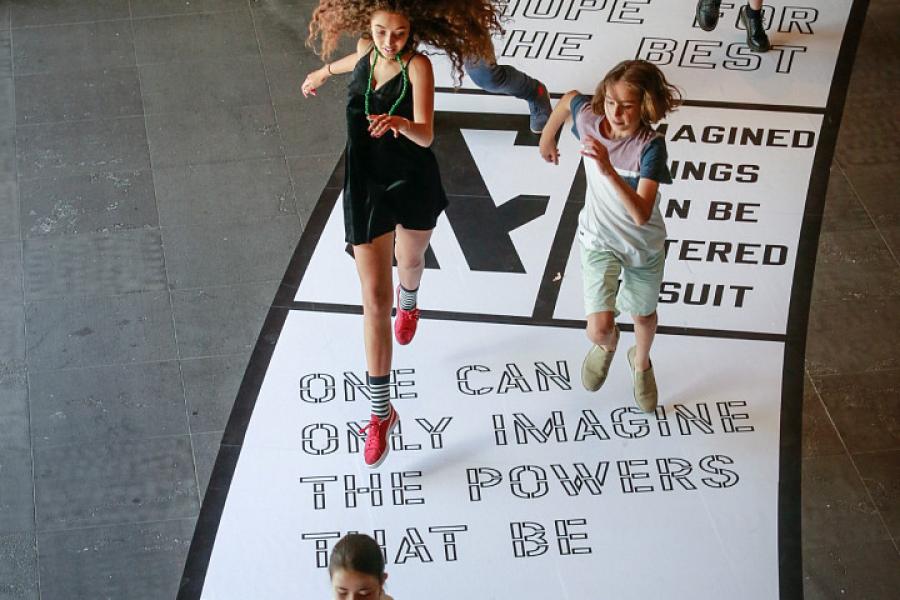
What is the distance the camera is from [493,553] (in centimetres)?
413

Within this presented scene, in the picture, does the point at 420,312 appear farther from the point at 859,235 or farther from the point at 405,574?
the point at 859,235

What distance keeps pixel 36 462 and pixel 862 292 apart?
3.32 metres

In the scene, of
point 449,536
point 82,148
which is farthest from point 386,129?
point 82,148

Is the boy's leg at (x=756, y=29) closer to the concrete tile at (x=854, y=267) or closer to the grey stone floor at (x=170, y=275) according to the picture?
the grey stone floor at (x=170, y=275)

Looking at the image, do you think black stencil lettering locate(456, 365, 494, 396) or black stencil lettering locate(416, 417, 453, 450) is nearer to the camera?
black stencil lettering locate(416, 417, 453, 450)

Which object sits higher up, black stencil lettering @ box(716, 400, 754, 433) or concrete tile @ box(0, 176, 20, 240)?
black stencil lettering @ box(716, 400, 754, 433)

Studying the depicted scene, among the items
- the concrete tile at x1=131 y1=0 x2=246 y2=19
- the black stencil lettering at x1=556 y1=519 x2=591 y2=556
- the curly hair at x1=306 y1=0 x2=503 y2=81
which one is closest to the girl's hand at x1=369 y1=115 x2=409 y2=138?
the curly hair at x1=306 y1=0 x2=503 y2=81

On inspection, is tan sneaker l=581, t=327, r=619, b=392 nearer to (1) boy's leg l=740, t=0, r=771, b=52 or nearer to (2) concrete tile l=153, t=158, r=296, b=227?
(2) concrete tile l=153, t=158, r=296, b=227

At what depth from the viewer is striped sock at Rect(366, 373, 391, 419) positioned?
4.31m

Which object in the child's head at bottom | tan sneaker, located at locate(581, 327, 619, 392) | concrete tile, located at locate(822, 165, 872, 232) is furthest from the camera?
concrete tile, located at locate(822, 165, 872, 232)

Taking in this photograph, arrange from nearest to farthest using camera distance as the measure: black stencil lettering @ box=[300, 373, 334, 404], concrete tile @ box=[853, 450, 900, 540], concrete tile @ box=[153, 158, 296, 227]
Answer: concrete tile @ box=[853, 450, 900, 540]
black stencil lettering @ box=[300, 373, 334, 404]
concrete tile @ box=[153, 158, 296, 227]

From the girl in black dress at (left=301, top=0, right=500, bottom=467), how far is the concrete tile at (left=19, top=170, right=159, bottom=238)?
1.46 meters

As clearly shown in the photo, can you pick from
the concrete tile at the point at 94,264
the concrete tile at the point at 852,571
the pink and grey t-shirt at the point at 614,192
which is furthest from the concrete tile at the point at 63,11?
the concrete tile at the point at 852,571

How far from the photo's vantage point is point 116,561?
4.15 metres
